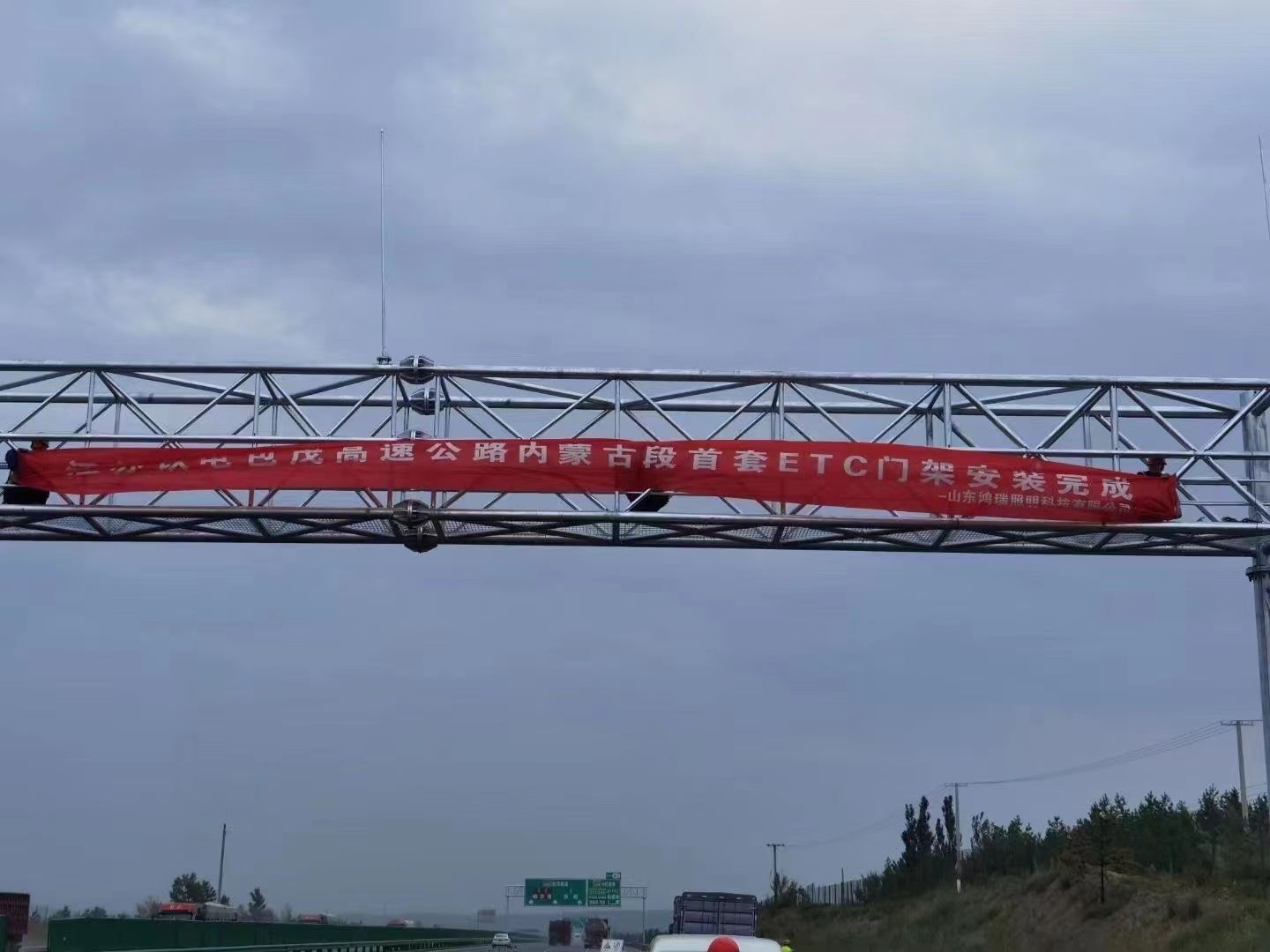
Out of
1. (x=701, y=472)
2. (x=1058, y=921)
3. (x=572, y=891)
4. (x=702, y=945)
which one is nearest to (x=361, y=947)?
(x=1058, y=921)

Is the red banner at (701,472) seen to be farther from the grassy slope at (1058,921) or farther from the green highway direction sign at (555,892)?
the green highway direction sign at (555,892)

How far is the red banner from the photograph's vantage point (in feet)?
70.1

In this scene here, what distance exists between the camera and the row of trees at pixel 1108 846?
43438 mm

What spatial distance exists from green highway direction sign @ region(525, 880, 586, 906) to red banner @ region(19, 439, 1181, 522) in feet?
288

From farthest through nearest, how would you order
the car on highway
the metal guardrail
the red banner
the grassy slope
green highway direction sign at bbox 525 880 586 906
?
green highway direction sign at bbox 525 880 586 906 < the metal guardrail < the grassy slope < the red banner < the car on highway

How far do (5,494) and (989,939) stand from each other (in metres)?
28.8

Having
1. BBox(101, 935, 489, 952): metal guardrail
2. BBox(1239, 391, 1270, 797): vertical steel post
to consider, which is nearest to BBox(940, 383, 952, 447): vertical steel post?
BBox(1239, 391, 1270, 797): vertical steel post

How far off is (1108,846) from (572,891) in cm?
6285

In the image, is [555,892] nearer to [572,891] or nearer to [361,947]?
[572,891]

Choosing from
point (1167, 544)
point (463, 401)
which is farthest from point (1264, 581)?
point (463, 401)

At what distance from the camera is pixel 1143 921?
38188 mm

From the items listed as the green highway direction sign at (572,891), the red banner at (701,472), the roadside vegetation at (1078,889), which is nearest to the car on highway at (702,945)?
the red banner at (701,472)

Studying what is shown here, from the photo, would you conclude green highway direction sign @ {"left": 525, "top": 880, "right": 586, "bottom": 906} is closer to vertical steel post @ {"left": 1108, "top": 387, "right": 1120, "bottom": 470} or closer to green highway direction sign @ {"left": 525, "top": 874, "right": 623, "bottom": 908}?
green highway direction sign @ {"left": 525, "top": 874, "right": 623, "bottom": 908}

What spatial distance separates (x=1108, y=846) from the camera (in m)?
47.4
